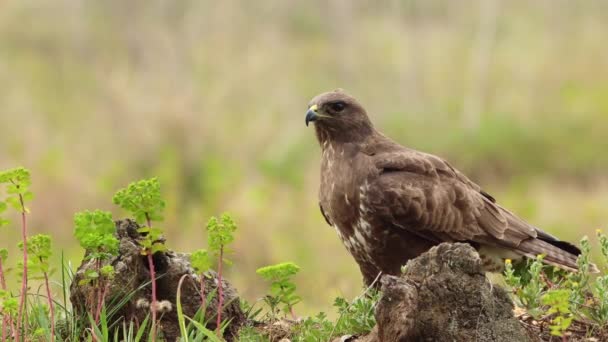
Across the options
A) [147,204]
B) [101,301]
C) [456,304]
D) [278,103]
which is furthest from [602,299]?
[278,103]

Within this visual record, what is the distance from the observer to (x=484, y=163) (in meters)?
13.0

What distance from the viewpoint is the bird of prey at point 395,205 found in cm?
510

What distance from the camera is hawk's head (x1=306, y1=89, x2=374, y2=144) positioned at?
557 centimetres

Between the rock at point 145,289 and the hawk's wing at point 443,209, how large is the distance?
1097mm

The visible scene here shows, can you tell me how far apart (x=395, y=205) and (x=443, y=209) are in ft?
0.94

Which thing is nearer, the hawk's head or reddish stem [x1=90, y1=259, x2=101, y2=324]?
reddish stem [x1=90, y1=259, x2=101, y2=324]

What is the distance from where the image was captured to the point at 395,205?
5078 millimetres

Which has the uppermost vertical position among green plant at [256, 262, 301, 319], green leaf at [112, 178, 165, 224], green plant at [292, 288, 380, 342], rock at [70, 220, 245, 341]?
green leaf at [112, 178, 165, 224]

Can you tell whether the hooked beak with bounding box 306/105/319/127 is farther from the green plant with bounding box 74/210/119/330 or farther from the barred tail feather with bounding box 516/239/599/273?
the green plant with bounding box 74/210/119/330

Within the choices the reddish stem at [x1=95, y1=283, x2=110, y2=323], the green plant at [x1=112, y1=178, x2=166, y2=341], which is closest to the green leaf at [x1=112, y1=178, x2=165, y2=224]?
the green plant at [x1=112, y1=178, x2=166, y2=341]

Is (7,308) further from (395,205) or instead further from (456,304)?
(395,205)

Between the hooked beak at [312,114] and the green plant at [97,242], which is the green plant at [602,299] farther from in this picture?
the hooked beak at [312,114]

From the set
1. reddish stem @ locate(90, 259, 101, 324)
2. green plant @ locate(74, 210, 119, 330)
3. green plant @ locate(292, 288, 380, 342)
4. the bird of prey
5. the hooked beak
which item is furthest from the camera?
the hooked beak

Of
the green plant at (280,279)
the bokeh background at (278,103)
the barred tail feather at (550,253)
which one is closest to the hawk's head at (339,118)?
the barred tail feather at (550,253)
